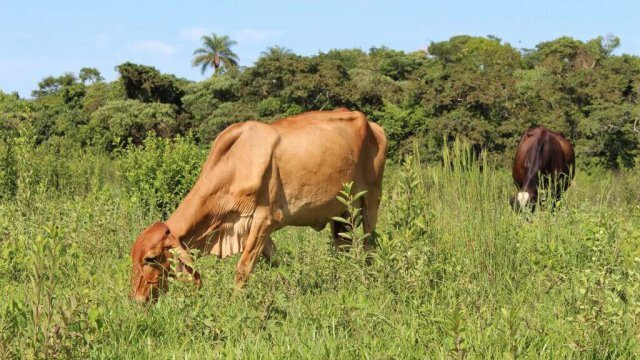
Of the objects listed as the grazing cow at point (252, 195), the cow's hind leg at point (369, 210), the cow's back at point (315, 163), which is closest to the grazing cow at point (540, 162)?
the cow's hind leg at point (369, 210)

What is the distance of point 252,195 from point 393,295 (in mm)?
1852

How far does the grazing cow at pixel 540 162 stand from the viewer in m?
11.8

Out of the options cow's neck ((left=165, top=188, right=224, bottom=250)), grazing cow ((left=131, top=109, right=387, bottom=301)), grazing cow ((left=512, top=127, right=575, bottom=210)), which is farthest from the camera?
grazing cow ((left=512, top=127, right=575, bottom=210))

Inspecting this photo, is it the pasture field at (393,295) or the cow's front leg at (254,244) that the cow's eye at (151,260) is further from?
the cow's front leg at (254,244)

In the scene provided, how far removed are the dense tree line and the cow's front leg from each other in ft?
76.4

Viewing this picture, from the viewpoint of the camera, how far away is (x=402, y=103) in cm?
3997

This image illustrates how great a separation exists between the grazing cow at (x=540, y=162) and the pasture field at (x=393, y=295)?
445 centimetres

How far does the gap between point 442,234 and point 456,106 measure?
98.3 feet

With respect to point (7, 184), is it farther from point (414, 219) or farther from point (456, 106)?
point (456, 106)

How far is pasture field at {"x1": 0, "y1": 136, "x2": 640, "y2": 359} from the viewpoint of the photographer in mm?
3508

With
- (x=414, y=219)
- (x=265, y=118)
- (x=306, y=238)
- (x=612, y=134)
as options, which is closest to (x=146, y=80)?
(x=265, y=118)

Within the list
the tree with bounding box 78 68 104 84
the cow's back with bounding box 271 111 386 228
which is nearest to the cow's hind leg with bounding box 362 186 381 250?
the cow's back with bounding box 271 111 386 228

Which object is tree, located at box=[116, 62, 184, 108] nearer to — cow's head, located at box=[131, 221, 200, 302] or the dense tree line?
the dense tree line

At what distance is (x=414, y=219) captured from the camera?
4.80 meters
